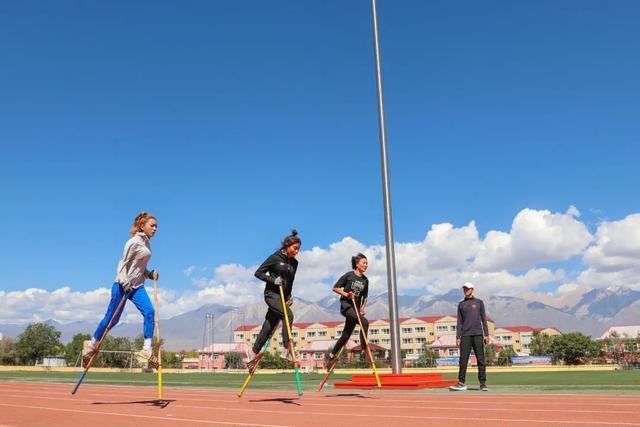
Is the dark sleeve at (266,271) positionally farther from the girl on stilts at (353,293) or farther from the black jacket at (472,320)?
the black jacket at (472,320)

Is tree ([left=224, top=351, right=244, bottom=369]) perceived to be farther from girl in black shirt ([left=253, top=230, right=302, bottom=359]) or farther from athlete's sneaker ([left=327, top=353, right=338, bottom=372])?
girl in black shirt ([left=253, top=230, right=302, bottom=359])

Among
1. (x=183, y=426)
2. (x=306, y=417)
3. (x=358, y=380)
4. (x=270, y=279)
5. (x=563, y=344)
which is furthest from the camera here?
(x=563, y=344)

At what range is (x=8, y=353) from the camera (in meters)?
123

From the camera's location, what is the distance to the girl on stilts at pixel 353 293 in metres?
10.2

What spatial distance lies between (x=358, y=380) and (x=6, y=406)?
6.36 metres

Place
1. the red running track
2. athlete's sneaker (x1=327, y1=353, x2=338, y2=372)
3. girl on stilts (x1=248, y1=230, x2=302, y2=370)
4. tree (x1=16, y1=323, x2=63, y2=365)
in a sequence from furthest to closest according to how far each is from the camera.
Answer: tree (x1=16, y1=323, x2=63, y2=365) < athlete's sneaker (x1=327, y1=353, x2=338, y2=372) < girl on stilts (x1=248, y1=230, x2=302, y2=370) < the red running track

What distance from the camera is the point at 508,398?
325 inches

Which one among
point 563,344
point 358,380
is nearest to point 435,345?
point 563,344

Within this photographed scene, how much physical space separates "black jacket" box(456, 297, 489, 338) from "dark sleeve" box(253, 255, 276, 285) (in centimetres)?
430

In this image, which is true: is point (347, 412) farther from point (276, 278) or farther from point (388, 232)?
point (388, 232)

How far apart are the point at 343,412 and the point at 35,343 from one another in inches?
5512

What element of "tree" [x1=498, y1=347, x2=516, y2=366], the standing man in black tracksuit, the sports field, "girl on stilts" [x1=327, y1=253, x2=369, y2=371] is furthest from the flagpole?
"tree" [x1=498, y1=347, x2=516, y2=366]

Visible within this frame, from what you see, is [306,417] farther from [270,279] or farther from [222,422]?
[270,279]

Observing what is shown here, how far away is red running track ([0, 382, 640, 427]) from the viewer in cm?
542
